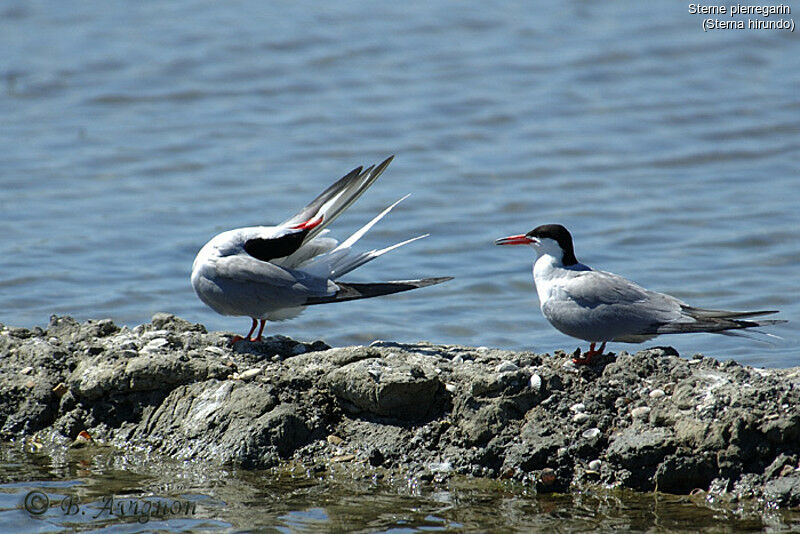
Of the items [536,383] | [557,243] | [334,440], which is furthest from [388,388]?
[557,243]

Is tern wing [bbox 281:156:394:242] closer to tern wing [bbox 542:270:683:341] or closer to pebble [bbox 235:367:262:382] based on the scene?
pebble [bbox 235:367:262:382]

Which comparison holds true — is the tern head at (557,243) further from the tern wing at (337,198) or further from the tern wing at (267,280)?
the tern wing at (267,280)

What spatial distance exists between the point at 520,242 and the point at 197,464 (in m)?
1.98

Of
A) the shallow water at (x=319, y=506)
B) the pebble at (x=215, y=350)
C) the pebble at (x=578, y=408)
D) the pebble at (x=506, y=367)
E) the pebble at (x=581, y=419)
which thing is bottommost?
the shallow water at (x=319, y=506)

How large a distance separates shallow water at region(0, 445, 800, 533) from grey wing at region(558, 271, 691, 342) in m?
0.85

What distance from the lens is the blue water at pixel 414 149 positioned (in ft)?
27.1

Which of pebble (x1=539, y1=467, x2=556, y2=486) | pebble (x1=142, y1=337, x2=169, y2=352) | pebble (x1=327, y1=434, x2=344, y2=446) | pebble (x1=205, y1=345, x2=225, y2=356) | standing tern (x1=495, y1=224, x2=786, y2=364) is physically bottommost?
pebble (x1=539, y1=467, x2=556, y2=486)

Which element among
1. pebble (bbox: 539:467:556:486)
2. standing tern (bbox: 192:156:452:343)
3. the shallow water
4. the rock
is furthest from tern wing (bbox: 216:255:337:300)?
pebble (bbox: 539:467:556:486)

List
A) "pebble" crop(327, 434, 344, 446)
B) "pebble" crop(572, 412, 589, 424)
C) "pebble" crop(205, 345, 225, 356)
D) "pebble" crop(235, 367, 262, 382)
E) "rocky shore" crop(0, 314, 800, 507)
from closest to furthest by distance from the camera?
"rocky shore" crop(0, 314, 800, 507) → "pebble" crop(572, 412, 589, 424) → "pebble" crop(327, 434, 344, 446) → "pebble" crop(235, 367, 262, 382) → "pebble" crop(205, 345, 225, 356)

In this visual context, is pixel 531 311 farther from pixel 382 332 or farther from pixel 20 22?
pixel 20 22

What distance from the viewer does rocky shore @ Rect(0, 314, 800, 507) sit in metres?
4.66

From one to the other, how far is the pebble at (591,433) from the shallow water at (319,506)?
0.26m

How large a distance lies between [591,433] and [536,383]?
1.16 ft

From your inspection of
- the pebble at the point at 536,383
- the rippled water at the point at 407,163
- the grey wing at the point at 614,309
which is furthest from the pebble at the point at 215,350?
the grey wing at the point at 614,309
